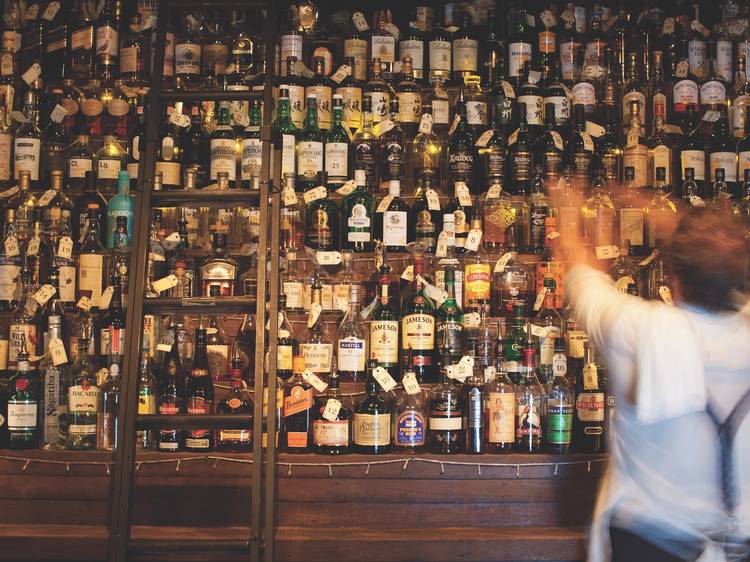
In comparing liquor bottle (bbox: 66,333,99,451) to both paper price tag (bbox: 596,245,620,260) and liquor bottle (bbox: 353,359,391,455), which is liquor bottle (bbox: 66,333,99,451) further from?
paper price tag (bbox: 596,245,620,260)

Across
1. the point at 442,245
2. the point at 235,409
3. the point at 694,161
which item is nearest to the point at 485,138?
→ the point at 442,245

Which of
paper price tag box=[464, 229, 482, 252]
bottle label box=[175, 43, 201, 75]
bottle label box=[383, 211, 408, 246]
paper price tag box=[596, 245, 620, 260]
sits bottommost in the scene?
paper price tag box=[596, 245, 620, 260]

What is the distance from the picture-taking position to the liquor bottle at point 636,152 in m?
3.44

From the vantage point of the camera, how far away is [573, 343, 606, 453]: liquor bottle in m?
3.24

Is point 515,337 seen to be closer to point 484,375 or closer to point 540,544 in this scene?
point 484,375

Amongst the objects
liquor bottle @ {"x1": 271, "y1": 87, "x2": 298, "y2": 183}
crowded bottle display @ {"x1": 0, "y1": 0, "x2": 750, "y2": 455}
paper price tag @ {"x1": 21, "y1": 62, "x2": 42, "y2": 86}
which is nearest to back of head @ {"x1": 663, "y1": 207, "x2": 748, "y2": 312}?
crowded bottle display @ {"x1": 0, "y1": 0, "x2": 750, "y2": 455}

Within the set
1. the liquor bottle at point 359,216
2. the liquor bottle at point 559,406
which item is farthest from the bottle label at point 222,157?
the liquor bottle at point 559,406

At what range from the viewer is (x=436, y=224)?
343 centimetres

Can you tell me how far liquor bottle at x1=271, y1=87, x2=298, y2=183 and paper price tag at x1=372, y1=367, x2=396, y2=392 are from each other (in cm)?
78

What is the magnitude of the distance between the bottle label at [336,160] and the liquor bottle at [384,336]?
382 mm

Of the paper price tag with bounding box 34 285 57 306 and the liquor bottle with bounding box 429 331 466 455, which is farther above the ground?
the paper price tag with bounding box 34 285 57 306

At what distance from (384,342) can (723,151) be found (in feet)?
4.62

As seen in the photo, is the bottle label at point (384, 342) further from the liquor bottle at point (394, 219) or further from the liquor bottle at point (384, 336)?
the liquor bottle at point (394, 219)

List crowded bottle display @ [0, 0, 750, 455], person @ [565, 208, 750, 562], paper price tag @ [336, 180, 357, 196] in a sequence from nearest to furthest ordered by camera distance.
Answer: person @ [565, 208, 750, 562] < crowded bottle display @ [0, 0, 750, 455] < paper price tag @ [336, 180, 357, 196]
